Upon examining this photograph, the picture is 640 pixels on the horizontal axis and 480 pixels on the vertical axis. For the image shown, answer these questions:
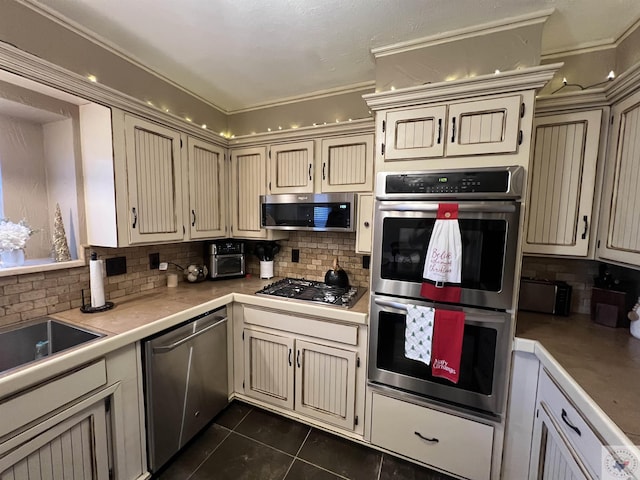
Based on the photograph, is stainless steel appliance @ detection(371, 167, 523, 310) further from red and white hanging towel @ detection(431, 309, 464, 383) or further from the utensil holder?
the utensil holder

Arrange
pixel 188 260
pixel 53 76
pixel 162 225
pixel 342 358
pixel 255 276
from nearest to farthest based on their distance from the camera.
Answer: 1. pixel 53 76
2. pixel 342 358
3. pixel 162 225
4. pixel 188 260
5. pixel 255 276

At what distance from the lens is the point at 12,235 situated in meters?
1.38

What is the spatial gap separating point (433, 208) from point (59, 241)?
7.15 ft

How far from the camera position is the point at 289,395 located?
6.17 ft

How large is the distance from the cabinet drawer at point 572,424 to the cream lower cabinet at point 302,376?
934 millimetres

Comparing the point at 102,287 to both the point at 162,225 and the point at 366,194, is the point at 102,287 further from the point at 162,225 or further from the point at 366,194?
the point at 366,194

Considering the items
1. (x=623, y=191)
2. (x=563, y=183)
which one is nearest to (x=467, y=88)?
(x=563, y=183)

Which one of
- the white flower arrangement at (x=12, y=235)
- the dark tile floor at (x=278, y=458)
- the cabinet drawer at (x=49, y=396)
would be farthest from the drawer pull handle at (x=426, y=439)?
the white flower arrangement at (x=12, y=235)

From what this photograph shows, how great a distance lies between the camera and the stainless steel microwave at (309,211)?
1.92 m

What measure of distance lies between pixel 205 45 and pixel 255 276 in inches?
72.0

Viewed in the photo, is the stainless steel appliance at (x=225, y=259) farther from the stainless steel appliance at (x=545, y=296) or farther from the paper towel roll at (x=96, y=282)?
the stainless steel appliance at (x=545, y=296)

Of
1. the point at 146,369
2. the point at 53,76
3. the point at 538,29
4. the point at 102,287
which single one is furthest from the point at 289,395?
the point at 538,29

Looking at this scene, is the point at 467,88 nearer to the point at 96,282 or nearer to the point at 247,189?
the point at 247,189

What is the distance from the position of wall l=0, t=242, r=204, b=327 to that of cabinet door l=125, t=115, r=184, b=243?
33 cm
